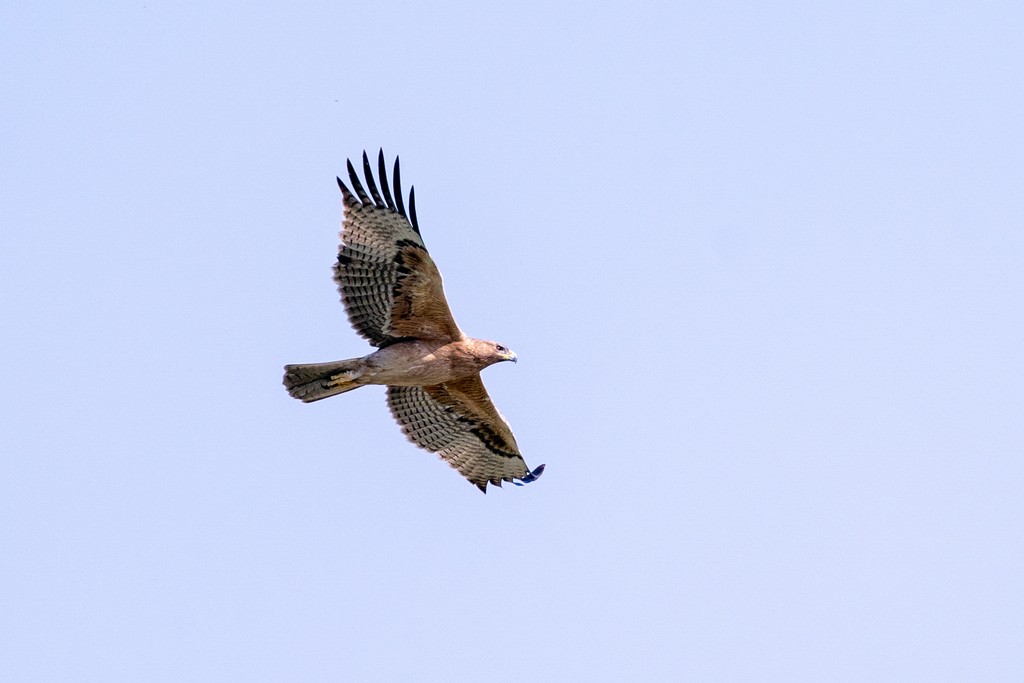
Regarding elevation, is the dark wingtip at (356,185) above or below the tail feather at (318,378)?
above

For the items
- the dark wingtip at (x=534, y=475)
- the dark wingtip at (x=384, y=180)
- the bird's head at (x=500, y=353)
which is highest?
the dark wingtip at (x=384, y=180)

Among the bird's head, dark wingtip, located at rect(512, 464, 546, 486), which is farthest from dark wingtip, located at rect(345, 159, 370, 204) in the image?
dark wingtip, located at rect(512, 464, 546, 486)

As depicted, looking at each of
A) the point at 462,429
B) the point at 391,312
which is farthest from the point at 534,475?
the point at 391,312

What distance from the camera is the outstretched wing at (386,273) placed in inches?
466

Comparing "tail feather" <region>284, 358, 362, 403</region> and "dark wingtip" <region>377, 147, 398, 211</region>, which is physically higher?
"dark wingtip" <region>377, 147, 398, 211</region>

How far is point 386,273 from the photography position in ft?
39.7

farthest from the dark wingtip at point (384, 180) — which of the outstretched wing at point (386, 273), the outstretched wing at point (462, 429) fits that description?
the outstretched wing at point (462, 429)

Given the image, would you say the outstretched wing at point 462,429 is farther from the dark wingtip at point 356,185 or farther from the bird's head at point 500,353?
the dark wingtip at point 356,185

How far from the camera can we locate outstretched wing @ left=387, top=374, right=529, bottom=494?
13484 mm

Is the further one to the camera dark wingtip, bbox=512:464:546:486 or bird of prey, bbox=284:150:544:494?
dark wingtip, bbox=512:464:546:486

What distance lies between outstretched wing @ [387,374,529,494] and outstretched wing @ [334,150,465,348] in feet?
3.61

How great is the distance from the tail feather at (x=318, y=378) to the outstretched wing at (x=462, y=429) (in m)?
1.47

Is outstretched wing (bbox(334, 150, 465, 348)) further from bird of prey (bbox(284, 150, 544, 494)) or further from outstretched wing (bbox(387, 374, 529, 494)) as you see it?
outstretched wing (bbox(387, 374, 529, 494))

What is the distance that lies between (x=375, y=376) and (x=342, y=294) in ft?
2.57
